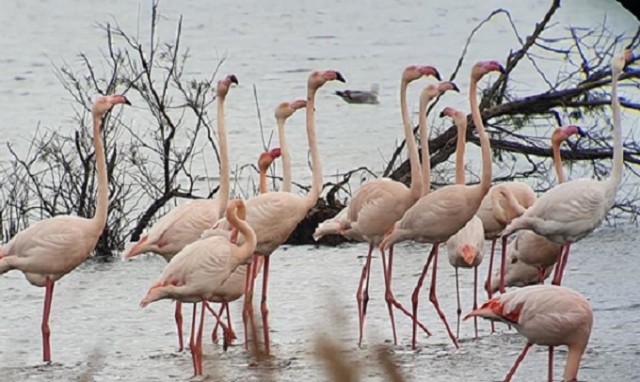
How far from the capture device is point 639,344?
16.2 ft

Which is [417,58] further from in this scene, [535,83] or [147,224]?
[147,224]

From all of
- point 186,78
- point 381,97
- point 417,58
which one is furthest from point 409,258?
point 417,58

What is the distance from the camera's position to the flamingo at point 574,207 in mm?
5277

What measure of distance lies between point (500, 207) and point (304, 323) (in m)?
0.96

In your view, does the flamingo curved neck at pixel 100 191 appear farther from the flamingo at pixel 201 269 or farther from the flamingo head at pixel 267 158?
the flamingo head at pixel 267 158

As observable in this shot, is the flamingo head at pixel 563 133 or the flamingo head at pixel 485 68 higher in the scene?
the flamingo head at pixel 485 68

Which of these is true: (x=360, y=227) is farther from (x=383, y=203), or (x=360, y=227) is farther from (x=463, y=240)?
(x=463, y=240)

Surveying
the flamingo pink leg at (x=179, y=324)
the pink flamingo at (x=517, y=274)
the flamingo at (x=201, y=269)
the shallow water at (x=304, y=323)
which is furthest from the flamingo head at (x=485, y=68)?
the flamingo pink leg at (x=179, y=324)

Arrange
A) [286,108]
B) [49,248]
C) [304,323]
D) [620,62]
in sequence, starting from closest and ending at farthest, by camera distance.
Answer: [49,248]
[620,62]
[304,323]
[286,108]

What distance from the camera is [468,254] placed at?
547 cm

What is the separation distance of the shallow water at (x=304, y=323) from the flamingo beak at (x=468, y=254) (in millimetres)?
307

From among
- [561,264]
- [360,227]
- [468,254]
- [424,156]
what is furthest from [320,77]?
[561,264]

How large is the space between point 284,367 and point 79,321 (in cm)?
139

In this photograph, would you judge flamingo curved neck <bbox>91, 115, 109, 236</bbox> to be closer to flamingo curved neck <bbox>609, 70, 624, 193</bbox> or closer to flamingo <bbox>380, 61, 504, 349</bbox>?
flamingo <bbox>380, 61, 504, 349</bbox>
